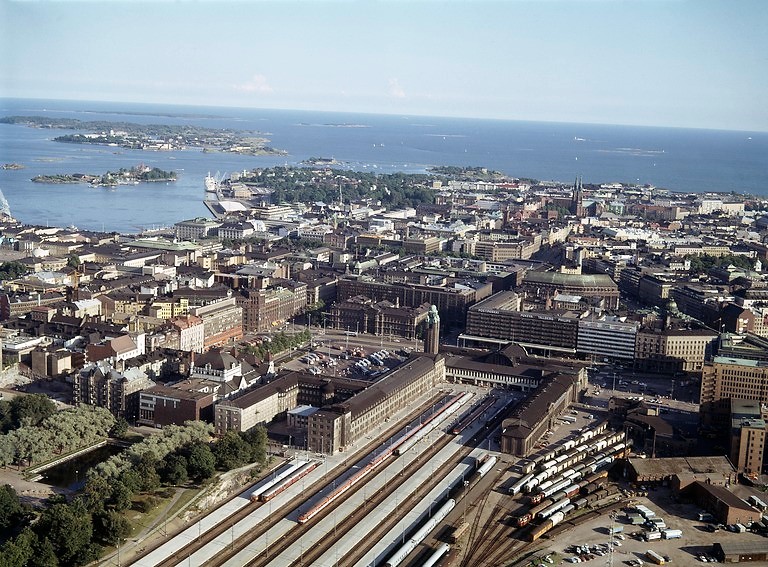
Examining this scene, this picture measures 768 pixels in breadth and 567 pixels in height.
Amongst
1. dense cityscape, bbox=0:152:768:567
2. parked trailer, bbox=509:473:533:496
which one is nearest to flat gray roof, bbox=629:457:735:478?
dense cityscape, bbox=0:152:768:567

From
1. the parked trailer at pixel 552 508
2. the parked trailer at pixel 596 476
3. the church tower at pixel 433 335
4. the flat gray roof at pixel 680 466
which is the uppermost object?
the church tower at pixel 433 335

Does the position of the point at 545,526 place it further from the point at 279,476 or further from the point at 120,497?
the point at 120,497

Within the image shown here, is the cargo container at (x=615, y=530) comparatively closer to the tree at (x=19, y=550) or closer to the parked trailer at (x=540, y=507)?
the parked trailer at (x=540, y=507)

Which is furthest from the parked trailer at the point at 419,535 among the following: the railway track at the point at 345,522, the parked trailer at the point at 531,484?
the parked trailer at the point at 531,484

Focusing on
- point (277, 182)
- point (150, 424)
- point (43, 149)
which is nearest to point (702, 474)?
point (150, 424)

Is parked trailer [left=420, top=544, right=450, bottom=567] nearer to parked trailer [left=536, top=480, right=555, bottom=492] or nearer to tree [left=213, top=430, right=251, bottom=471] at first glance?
parked trailer [left=536, top=480, right=555, bottom=492]

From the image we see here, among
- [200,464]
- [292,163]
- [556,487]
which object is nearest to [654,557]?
[556,487]
